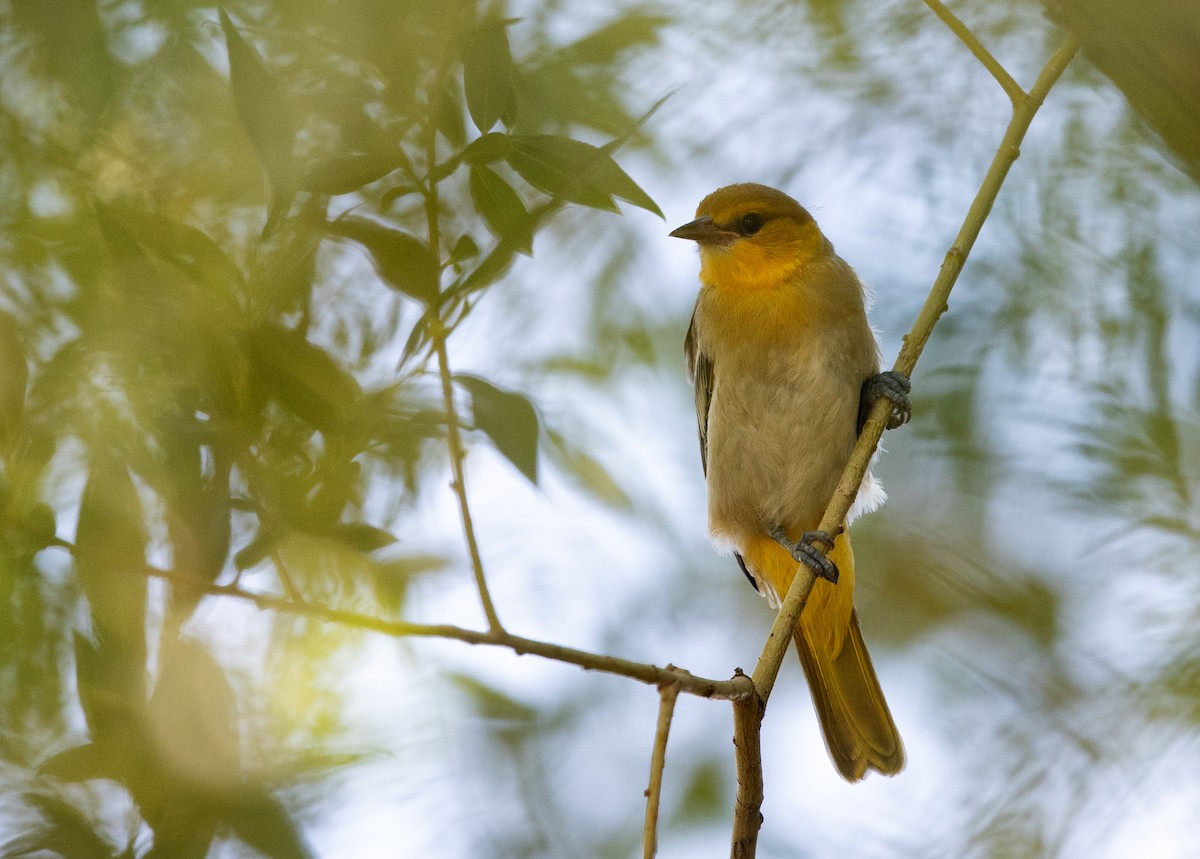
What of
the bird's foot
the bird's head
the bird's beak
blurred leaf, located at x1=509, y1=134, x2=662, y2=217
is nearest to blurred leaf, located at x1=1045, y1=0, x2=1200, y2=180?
blurred leaf, located at x1=509, y1=134, x2=662, y2=217

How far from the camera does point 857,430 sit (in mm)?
3623

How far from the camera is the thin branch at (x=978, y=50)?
2242 mm

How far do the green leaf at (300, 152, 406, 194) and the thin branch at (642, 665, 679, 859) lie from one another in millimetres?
874

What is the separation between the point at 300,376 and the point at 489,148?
400 mm

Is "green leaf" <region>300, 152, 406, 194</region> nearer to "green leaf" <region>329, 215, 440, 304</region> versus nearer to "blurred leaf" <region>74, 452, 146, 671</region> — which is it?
"green leaf" <region>329, 215, 440, 304</region>

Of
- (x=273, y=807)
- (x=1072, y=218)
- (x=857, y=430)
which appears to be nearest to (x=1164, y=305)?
(x=1072, y=218)

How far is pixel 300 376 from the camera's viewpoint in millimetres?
1291

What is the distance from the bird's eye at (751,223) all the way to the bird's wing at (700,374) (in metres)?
0.34

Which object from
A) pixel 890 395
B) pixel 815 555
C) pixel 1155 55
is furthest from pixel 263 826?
pixel 890 395

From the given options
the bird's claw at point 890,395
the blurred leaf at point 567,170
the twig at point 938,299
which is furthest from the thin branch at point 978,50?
the blurred leaf at point 567,170

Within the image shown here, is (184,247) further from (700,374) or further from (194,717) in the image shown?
(700,374)

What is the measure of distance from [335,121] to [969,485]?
2462 millimetres

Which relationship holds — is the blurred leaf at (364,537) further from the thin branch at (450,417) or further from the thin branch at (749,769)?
the thin branch at (749,769)

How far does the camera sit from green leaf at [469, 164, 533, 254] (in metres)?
1.49
